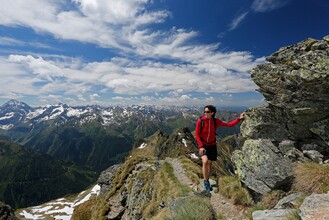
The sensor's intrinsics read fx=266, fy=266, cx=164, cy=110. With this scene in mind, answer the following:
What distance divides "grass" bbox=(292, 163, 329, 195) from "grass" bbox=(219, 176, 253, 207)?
364 cm

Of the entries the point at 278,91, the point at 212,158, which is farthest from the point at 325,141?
the point at 212,158

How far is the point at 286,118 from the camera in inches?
812

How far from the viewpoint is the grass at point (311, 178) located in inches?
551

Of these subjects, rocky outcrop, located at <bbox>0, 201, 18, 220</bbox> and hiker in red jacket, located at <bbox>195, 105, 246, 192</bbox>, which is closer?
hiker in red jacket, located at <bbox>195, 105, 246, 192</bbox>

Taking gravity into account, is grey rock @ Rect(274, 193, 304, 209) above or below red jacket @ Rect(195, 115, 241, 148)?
below

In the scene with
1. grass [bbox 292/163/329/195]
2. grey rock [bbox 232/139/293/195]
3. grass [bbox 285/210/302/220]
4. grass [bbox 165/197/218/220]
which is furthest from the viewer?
grey rock [bbox 232/139/293/195]

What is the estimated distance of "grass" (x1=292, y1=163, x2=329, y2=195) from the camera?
1398 cm

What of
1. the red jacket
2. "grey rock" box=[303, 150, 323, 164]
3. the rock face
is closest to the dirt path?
the rock face

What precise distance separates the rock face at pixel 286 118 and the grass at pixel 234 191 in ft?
4.49

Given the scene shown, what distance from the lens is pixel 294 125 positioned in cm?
2022

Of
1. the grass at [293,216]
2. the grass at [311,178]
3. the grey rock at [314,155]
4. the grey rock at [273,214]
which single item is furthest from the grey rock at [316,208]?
the grey rock at [314,155]

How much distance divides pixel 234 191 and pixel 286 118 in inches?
274

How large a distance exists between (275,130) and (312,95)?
3.72m

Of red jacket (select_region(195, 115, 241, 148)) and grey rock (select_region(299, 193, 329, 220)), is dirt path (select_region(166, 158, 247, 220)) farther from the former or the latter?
grey rock (select_region(299, 193, 329, 220))
